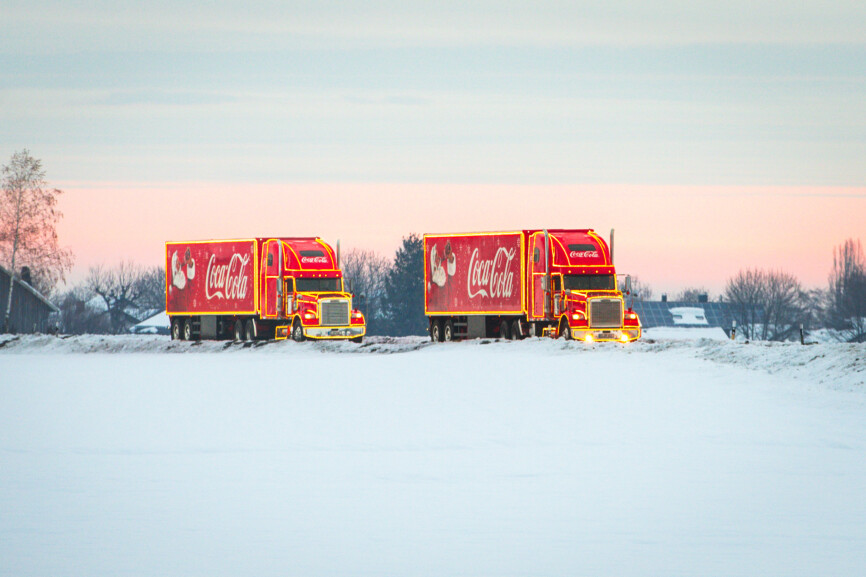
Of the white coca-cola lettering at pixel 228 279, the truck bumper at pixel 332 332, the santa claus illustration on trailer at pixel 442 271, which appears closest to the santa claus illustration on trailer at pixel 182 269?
the white coca-cola lettering at pixel 228 279

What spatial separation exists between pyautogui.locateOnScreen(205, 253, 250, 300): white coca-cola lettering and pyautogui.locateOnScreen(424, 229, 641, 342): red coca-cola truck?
7.75 m

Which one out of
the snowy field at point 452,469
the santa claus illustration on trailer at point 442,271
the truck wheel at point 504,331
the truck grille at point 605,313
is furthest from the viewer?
the santa claus illustration on trailer at point 442,271

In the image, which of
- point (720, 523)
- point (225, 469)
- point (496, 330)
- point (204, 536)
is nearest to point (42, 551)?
point (204, 536)

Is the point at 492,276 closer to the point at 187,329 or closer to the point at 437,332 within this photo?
the point at 437,332

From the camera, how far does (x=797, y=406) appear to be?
82.8 feet

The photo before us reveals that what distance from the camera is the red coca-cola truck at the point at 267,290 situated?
4788 cm

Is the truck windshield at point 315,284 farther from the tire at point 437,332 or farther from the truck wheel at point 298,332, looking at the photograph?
the tire at point 437,332

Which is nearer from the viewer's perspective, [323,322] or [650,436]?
[650,436]

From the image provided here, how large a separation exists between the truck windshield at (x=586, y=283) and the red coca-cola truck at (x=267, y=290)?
10343mm

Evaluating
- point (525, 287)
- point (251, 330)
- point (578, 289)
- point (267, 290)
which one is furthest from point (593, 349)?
point (251, 330)

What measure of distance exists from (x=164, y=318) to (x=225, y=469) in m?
104

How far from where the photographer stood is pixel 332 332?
158 ft

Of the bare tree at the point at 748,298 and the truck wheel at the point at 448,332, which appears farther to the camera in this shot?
the bare tree at the point at 748,298

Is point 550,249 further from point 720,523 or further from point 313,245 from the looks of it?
point 720,523
